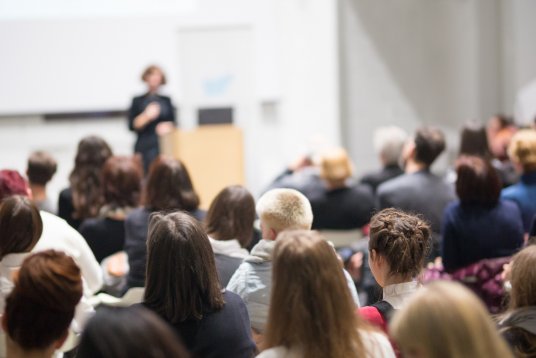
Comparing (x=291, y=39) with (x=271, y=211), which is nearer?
(x=271, y=211)

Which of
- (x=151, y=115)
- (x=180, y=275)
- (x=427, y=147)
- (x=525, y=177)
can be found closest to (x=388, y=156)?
(x=427, y=147)

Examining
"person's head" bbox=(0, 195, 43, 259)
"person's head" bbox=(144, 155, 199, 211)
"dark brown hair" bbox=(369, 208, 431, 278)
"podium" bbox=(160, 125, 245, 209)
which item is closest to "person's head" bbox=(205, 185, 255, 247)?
"person's head" bbox=(144, 155, 199, 211)

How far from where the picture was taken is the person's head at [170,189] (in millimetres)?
4246

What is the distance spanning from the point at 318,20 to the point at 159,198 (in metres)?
5.73

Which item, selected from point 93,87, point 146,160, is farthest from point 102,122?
point 146,160

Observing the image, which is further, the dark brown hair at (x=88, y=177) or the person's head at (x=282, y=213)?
the dark brown hair at (x=88, y=177)

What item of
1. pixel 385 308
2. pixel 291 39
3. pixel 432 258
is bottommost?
pixel 432 258

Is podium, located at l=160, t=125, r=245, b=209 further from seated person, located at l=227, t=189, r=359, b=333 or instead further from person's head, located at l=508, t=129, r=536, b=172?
seated person, located at l=227, t=189, r=359, b=333

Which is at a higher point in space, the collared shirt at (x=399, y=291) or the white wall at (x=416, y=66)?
the white wall at (x=416, y=66)

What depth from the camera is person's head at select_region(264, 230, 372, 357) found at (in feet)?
7.06

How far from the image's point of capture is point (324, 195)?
5.32m

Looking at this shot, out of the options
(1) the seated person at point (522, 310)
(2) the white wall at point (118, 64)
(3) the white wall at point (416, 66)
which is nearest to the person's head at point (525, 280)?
(1) the seated person at point (522, 310)

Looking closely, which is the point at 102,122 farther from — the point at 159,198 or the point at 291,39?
the point at 159,198

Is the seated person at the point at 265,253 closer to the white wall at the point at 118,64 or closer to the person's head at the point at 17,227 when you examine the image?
the person's head at the point at 17,227
